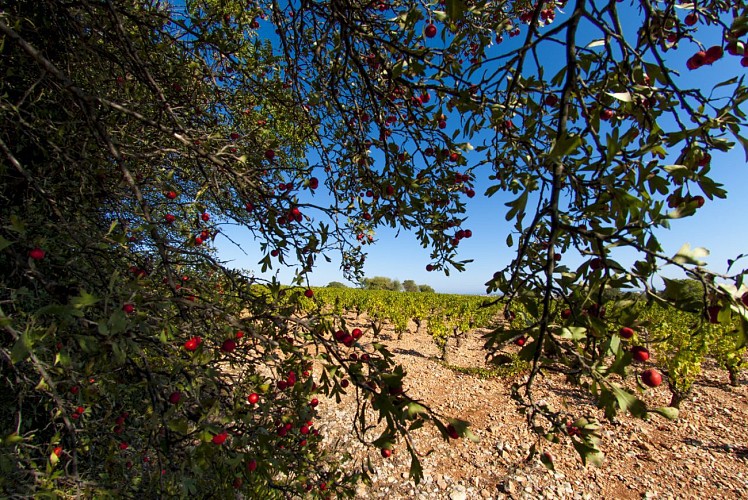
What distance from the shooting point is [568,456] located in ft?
15.7

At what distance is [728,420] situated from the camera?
6.11m

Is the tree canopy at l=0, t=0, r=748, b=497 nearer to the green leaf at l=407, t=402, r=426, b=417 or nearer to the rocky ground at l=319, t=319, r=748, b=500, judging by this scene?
the green leaf at l=407, t=402, r=426, b=417

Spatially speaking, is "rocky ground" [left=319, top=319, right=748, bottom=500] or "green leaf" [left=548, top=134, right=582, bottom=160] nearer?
"green leaf" [left=548, top=134, right=582, bottom=160]

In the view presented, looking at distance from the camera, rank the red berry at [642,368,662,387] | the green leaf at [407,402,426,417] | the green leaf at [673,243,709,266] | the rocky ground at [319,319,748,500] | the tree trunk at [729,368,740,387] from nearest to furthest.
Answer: the green leaf at [673,243,709,266] → the green leaf at [407,402,426,417] → the red berry at [642,368,662,387] → the rocky ground at [319,319,748,500] → the tree trunk at [729,368,740,387]

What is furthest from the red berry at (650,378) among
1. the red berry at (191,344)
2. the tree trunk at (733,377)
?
the tree trunk at (733,377)

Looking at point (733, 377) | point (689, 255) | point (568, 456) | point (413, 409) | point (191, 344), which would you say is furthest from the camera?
point (733, 377)

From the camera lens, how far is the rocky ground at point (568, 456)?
13.7ft

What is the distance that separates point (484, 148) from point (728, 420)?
26.7 feet

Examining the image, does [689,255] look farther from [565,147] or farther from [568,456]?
[568,456]

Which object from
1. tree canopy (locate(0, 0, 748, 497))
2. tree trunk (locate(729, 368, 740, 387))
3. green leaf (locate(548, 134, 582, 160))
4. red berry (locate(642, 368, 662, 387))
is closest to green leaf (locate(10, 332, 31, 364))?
tree canopy (locate(0, 0, 748, 497))

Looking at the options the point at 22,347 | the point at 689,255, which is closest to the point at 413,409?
the point at 689,255

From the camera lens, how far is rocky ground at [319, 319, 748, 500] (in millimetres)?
4172

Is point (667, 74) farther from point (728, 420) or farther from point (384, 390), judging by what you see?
point (728, 420)

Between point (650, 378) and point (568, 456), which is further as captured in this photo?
point (568, 456)
